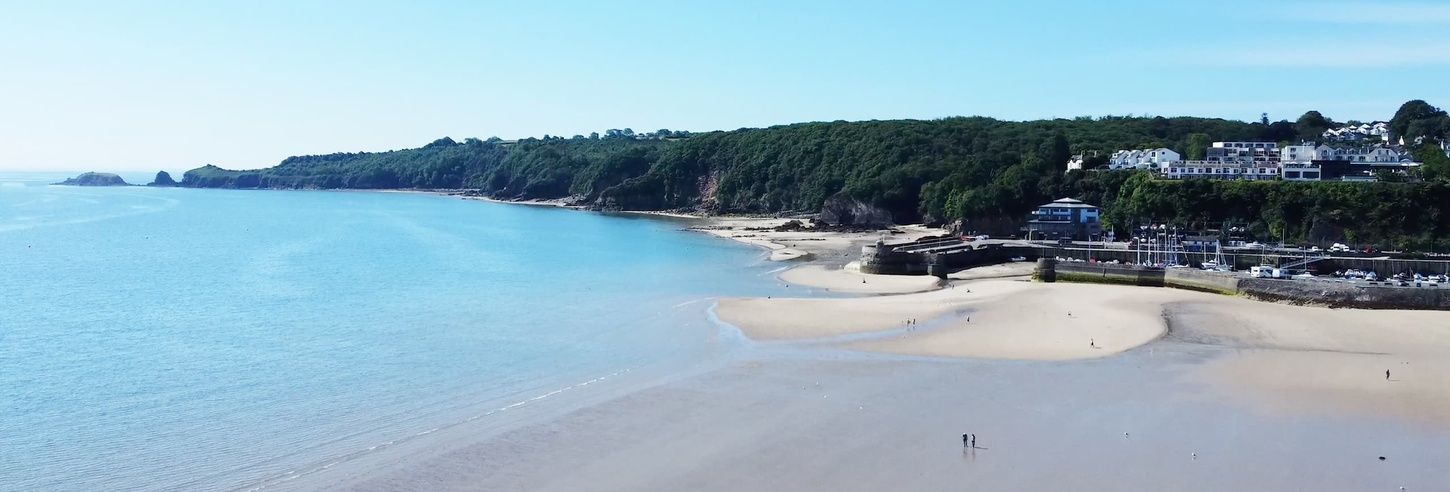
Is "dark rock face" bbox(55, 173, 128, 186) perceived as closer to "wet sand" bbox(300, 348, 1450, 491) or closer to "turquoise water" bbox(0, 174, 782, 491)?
"turquoise water" bbox(0, 174, 782, 491)

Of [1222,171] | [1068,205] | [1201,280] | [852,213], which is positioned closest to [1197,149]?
[1222,171]

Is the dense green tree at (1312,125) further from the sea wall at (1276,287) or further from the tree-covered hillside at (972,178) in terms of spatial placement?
the sea wall at (1276,287)

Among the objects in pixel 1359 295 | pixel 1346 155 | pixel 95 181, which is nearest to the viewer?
pixel 1359 295

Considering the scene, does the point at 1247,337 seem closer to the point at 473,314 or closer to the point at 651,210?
the point at 473,314

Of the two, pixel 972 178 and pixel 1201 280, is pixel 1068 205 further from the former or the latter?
pixel 972 178

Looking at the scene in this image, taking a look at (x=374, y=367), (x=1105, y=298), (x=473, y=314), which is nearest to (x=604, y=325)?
(x=473, y=314)
